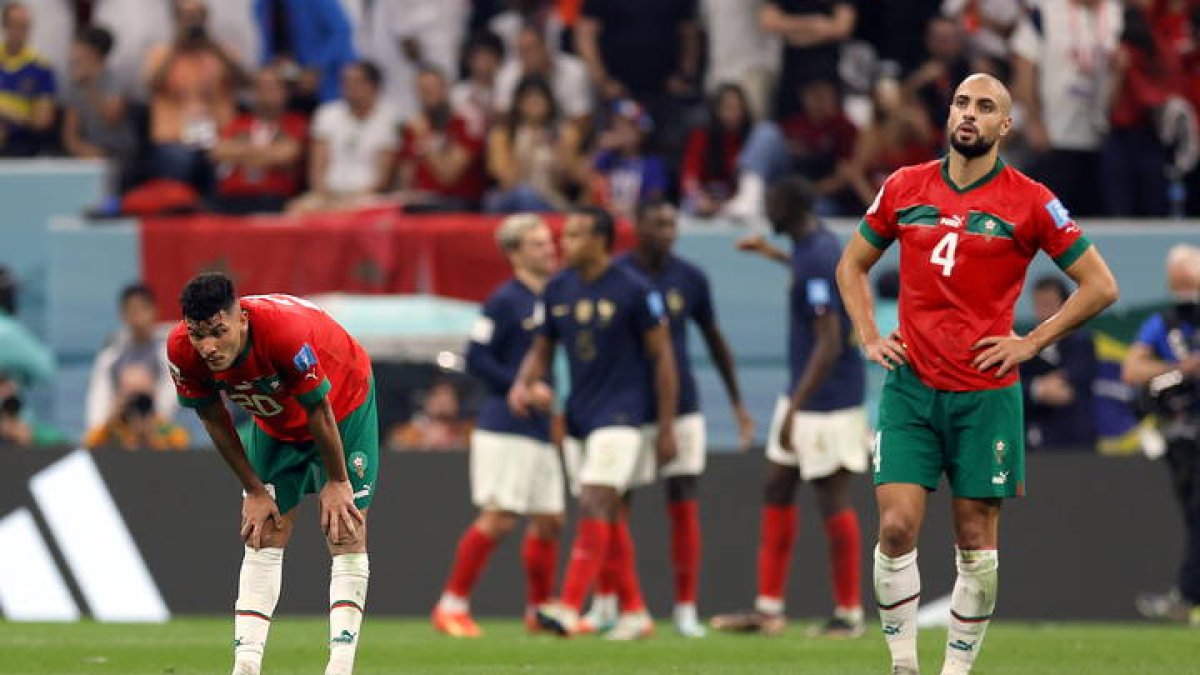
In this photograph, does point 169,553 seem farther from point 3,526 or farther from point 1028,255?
point 1028,255

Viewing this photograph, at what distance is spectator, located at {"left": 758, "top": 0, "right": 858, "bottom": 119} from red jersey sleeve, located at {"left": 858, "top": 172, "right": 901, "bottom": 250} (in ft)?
34.2

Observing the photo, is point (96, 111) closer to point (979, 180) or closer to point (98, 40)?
point (98, 40)

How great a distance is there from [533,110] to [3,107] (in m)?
4.60

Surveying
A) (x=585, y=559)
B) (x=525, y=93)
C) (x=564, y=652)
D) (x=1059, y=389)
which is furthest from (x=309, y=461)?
(x=525, y=93)

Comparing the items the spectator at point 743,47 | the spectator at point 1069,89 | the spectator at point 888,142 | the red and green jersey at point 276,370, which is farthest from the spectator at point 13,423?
the spectator at point 1069,89

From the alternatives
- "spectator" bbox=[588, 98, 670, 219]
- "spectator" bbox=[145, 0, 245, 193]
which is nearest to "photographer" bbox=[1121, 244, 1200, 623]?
"spectator" bbox=[588, 98, 670, 219]

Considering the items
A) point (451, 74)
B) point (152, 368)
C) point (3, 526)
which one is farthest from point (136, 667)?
point (451, 74)

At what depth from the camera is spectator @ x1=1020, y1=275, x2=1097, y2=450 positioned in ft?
53.4

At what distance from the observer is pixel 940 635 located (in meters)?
13.9

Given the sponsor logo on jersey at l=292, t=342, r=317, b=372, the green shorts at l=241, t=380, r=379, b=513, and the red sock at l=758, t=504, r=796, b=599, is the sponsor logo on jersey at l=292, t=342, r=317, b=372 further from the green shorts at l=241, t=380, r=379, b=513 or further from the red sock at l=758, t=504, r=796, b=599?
the red sock at l=758, t=504, r=796, b=599

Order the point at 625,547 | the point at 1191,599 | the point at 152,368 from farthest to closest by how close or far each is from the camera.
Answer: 1. the point at 152,368
2. the point at 1191,599
3. the point at 625,547

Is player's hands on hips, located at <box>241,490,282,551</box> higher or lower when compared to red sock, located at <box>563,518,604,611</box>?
higher

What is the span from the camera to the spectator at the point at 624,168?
19.6m

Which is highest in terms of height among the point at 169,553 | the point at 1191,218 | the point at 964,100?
the point at 964,100
